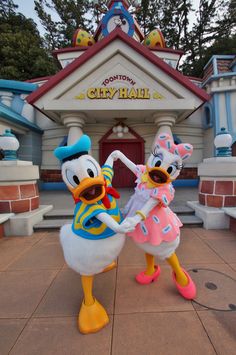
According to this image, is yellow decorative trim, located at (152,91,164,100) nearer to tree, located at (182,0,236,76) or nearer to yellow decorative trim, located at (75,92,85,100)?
yellow decorative trim, located at (75,92,85,100)

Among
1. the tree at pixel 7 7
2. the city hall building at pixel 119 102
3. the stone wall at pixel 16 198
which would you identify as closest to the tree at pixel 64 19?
the tree at pixel 7 7

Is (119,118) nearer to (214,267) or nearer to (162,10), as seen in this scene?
(214,267)

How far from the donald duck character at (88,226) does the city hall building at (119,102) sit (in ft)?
16.4

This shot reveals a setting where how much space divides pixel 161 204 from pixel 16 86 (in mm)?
8618

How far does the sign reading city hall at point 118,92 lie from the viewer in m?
6.12

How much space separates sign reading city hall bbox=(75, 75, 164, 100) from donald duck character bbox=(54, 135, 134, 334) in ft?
16.7

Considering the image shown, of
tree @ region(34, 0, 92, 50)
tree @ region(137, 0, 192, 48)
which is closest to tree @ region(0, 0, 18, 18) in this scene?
tree @ region(34, 0, 92, 50)

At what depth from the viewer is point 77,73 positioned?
6.04 metres

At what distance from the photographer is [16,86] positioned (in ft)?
25.9

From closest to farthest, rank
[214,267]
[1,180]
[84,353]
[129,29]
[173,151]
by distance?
[84,353], [173,151], [214,267], [1,180], [129,29]

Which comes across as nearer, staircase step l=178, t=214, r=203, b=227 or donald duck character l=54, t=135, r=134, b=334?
donald duck character l=54, t=135, r=134, b=334

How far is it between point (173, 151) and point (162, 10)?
932 inches

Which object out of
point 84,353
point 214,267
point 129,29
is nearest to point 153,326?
point 84,353

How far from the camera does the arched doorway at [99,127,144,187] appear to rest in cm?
793
